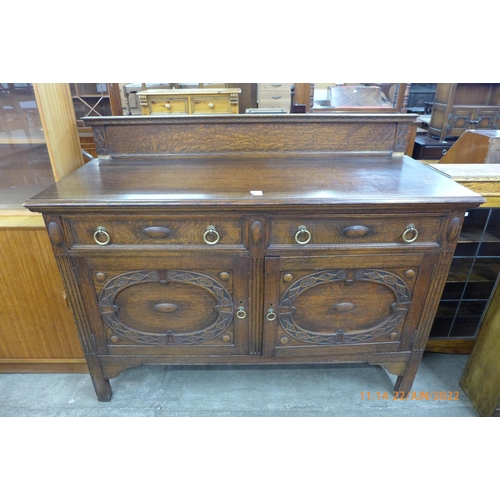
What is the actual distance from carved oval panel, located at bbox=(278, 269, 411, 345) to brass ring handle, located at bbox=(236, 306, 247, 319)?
0.12 m

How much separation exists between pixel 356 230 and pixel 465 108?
2.79 meters

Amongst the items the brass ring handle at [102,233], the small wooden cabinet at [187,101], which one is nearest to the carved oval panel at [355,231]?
the brass ring handle at [102,233]

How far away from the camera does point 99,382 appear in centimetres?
140

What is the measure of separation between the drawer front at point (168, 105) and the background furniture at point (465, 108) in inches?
87.6

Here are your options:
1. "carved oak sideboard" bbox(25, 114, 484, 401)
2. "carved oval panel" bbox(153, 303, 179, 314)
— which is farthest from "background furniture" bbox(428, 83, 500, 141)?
"carved oval panel" bbox(153, 303, 179, 314)

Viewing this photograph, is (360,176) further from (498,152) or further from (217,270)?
(498,152)

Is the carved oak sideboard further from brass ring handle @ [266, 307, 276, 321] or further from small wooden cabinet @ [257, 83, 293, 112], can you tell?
small wooden cabinet @ [257, 83, 293, 112]

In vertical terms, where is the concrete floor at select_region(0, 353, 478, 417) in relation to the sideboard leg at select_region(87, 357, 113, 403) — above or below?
below

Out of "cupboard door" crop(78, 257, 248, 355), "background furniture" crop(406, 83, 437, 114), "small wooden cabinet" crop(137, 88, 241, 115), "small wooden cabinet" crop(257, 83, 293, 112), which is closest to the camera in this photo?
"cupboard door" crop(78, 257, 248, 355)

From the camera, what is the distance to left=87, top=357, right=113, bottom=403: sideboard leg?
4.40ft

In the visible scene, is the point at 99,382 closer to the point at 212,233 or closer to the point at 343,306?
the point at 212,233

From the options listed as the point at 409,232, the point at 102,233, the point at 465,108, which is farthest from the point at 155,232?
the point at 465,108

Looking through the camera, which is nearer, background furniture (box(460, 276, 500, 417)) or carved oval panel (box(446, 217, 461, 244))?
carved oval panel (box(446, 217, 461, 244))

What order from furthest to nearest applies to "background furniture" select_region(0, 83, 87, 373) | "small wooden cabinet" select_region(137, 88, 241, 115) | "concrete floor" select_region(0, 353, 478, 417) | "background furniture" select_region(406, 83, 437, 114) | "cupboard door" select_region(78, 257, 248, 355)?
"background furniture" select_region(406, 83, 437, 114) < "small wooden cabinet" select_region(137, 88, 241, 115) < "concrete floor" select_region(0, 353, 478, 417) < "background furniture" select_region(0, 83, 87, 373) < "cupboard door" select_region(78, 257, 248, 355)
